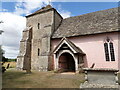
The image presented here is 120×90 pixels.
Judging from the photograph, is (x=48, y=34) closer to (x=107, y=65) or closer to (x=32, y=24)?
(x=32, y=24)

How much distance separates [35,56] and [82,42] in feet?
29.5

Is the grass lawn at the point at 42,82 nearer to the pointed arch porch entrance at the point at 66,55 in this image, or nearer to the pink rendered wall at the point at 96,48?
the pointed arch porch entrance at the point at 66,55

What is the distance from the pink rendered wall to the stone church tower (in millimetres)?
5617

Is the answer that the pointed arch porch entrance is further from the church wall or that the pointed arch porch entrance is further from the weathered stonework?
the church wall

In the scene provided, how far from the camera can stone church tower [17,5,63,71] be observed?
606 inches

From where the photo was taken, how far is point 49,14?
17.4m

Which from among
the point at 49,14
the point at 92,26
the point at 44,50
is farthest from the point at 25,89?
the point at 49,14

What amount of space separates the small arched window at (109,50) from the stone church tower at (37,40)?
27.6 ft

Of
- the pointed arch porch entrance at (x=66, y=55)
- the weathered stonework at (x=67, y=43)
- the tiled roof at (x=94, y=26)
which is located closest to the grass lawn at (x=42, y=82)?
the pointed arch porch entrance at (x=66, y=55)

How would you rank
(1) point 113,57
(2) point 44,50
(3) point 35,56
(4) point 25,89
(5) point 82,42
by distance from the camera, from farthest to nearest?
(3) point 35,56 → (2) point 44,50 → (5) point 82,42 → (1) point 113,57 → (4) point 25,89

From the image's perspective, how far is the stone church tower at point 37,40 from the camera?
50.5 feet

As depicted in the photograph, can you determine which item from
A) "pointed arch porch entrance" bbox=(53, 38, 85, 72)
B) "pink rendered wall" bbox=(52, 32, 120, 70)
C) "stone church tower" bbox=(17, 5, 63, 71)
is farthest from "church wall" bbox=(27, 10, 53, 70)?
"pink rendered wall" bbox=(52, 32, 120, 70)

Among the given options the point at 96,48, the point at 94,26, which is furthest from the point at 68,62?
the point at 94,26

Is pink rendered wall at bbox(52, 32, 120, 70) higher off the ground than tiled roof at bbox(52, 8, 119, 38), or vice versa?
tiled roof at bbox(52, 8, 119, 38)
